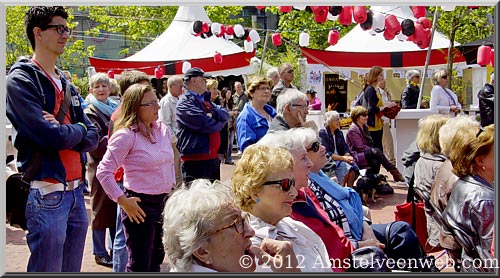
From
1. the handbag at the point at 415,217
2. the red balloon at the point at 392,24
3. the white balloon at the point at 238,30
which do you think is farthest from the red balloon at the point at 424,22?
the handbag at the point at 415,217

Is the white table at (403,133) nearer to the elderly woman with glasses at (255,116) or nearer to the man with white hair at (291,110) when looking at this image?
the elderly woman with glasses at (255,116)

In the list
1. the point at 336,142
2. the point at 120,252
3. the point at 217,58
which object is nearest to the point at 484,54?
the point at 336,142

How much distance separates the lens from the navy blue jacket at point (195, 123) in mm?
5828

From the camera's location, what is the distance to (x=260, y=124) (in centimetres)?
585

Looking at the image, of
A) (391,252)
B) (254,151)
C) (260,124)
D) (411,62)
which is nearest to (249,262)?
(254,151)

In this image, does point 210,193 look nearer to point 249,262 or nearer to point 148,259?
point 249,262

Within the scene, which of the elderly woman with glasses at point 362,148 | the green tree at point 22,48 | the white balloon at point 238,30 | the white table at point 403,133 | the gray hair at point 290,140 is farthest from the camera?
the green tree at point 22,48

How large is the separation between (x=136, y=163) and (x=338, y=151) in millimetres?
4074

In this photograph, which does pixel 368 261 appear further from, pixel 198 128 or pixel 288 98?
pixel 198 128

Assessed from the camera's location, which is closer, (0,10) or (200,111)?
(0,10)

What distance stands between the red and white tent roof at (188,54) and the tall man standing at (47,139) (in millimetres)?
15026

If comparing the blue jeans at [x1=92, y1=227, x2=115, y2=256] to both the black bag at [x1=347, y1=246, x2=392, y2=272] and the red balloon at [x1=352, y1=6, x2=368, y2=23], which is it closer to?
the black bag at [x1=347, y1=246, x2=392, y2=272]

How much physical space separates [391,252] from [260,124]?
2245 millimetres

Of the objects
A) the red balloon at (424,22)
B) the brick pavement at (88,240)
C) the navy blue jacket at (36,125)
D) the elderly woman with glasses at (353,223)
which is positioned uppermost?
the red balloon at (424,22)
